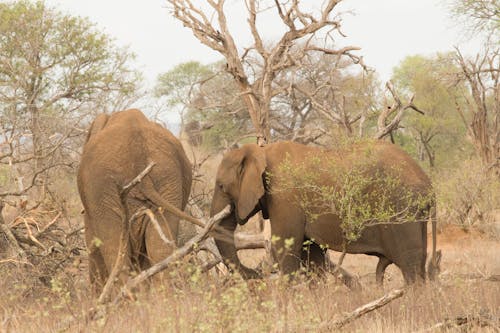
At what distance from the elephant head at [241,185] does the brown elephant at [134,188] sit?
1918 millimetres

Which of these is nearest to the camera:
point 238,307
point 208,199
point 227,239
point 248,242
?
point 238,307

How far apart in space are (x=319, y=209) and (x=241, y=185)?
2.89 feet

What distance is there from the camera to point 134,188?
700cm

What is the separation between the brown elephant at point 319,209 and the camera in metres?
8.93

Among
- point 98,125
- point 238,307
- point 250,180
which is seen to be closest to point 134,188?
point 98,125

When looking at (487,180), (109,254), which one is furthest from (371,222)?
(487,180)

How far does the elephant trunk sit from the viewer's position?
27.6ft

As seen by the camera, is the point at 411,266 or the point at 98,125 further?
the point at 411,266

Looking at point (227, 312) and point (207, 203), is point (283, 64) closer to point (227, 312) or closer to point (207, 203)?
point (207, 203)

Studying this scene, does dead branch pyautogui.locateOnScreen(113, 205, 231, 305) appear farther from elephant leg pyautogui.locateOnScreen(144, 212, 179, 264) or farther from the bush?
the bush


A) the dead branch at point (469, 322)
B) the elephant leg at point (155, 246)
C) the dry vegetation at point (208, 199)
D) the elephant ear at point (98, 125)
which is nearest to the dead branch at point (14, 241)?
the dry vegetation at point (208, 199)

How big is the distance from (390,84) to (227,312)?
309 inches

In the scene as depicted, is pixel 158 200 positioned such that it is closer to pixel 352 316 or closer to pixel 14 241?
pixel 352 316

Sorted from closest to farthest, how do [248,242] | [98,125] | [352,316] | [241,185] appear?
[352,316] → [98,125] → [241,185] → [248,242]
